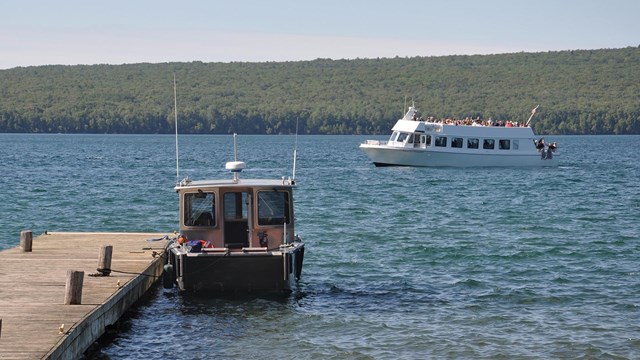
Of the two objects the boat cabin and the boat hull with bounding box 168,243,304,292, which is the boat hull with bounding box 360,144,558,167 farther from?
the boat hull with bounding box 168,243,304,292

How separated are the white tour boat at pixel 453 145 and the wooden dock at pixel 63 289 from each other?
49590mm

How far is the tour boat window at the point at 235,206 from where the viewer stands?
23.8 m

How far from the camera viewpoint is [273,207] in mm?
23812

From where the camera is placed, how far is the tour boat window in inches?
939

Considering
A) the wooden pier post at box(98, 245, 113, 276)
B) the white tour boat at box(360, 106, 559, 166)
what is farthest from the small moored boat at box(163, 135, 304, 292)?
the white tour boat at box(360, 106, 559, 166)

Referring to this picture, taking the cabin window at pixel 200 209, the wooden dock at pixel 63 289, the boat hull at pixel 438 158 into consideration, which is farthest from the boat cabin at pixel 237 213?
the boat hull at pixel 438 158

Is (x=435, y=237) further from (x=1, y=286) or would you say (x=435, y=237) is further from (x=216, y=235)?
(x=1, y=286)

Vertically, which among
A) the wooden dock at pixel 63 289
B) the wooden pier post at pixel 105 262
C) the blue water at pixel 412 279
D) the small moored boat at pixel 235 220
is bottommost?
the blue water at pixel 412 279

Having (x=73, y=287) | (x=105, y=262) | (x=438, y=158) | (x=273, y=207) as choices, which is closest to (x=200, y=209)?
(x=273, y=207)

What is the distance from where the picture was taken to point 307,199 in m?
53.7

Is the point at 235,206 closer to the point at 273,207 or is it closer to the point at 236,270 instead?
the point at 273,207

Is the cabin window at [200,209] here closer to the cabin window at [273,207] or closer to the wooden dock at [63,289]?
the cabin window at [273,207]

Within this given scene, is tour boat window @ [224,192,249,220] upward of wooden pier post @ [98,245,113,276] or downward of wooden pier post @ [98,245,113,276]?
upward

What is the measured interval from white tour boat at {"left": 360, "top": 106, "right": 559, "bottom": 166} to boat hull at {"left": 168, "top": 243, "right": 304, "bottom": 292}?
177 ft
